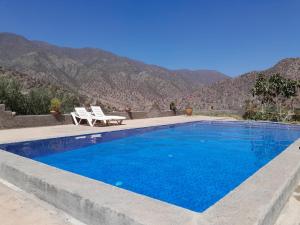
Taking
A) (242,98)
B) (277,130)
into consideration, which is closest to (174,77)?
(242,98)

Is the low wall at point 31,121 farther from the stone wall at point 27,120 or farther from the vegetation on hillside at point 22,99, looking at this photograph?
the vegetation on hillside at point 22,99

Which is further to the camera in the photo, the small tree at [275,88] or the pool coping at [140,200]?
the small tree at [275,88]

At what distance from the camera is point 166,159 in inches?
309

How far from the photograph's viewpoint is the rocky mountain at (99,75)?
63.6m

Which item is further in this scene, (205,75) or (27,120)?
(205,75)

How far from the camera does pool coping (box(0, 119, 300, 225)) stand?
2580mm

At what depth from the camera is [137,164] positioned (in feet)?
23.7

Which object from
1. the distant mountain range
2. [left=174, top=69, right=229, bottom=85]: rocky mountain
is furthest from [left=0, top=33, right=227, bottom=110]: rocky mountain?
[left=174, top=69, right=229, bottom=85]: rocky mountain

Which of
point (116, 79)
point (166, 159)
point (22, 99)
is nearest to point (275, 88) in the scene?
point (22, 99)

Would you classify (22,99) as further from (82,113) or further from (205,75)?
(205,75)

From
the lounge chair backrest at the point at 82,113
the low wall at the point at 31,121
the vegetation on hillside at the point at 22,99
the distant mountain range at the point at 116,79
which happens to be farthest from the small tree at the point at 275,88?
the low wall at the point at 31,121

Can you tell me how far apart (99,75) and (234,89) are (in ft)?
112

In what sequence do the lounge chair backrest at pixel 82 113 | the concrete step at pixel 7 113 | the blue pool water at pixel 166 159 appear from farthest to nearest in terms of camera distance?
the lounge chair backrest at pixel 82 113 → the concrete step at pixel 7 113 → the blue pool water at pixel 166 159

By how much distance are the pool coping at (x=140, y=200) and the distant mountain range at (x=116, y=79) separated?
118 ft
